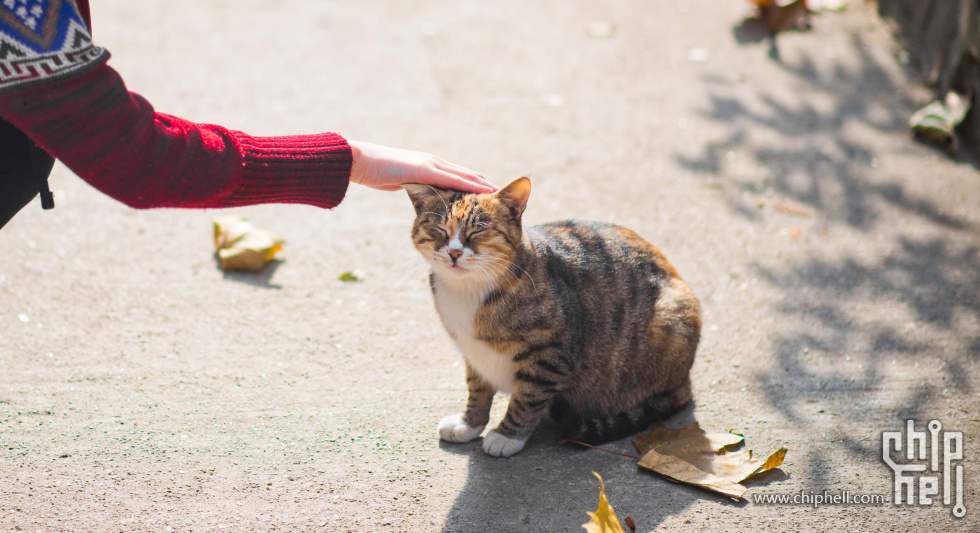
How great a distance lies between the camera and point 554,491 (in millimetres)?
2703

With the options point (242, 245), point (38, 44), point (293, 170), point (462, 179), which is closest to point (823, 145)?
point (462, 179)

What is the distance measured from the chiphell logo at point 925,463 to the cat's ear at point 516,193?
5.67ft

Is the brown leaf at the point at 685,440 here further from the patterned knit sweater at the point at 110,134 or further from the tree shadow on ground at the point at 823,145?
the tree shadow on ground at the point at 823,145

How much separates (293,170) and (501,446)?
129cm

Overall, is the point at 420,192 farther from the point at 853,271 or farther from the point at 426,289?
the point at 853,271

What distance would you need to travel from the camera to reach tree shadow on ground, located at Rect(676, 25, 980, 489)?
3250 mm

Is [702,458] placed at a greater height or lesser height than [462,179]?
lesser

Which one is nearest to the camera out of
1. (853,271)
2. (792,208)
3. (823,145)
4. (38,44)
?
(38,44)

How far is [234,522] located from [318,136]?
132 cm

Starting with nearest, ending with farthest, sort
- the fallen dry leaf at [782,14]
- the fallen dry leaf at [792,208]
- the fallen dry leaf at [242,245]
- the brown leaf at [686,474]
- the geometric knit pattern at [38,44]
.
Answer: the geometric knit pattern at [38,44]
the brown leaf at [686,474]
the fallen dry leaf at [242,245]
the fallen dry leaf at [792,208]
the fallen dry leaf at [782,14]

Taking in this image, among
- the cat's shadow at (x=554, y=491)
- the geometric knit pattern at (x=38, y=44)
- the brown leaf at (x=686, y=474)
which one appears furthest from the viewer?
the brown leaf at (x=686, y=474)

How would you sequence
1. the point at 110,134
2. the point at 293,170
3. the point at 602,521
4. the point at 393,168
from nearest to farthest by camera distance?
1. the point at 110,134
2. the point at 602,521
3. the point at 293,170
4. the point at 393,168

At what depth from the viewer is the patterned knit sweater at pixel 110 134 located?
1820 millimetres

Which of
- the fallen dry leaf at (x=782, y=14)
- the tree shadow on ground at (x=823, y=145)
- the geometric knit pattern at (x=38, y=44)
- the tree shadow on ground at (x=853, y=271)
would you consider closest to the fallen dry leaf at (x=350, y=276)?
the tree shadow on ground at (x=853, y=271)
